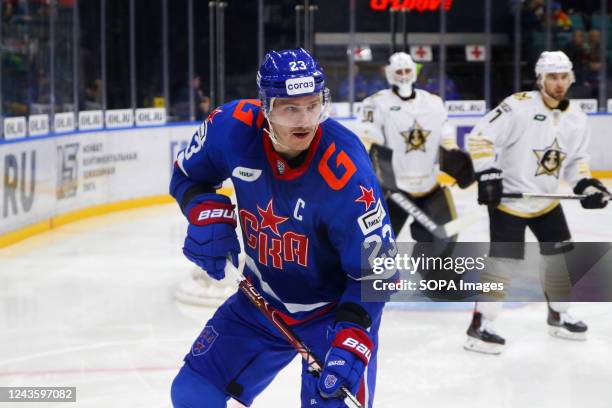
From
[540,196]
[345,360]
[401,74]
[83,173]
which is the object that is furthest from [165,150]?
[345,360]

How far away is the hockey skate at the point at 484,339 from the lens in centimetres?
454

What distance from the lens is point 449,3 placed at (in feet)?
41.5

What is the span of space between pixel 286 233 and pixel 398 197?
329cm

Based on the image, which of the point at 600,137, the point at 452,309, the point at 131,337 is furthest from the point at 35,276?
the point at 600,137

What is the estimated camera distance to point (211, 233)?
8.47ft

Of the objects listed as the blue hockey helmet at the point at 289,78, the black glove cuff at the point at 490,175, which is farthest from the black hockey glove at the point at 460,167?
the blue hockey helmet at the point at 289,78

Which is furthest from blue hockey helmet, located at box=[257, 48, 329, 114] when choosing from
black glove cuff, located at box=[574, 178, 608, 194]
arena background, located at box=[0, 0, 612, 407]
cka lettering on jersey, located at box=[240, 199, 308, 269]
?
black glove cuff, located at box=[574, 178, 608, 194]

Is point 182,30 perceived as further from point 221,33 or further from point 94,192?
point 94,192

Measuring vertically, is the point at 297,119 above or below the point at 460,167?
above

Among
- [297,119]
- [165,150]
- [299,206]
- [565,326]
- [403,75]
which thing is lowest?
[565,326]

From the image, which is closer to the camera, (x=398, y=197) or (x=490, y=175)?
(x=490, y=175)

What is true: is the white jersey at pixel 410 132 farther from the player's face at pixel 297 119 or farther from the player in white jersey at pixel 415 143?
the player's face at pixel 297 119

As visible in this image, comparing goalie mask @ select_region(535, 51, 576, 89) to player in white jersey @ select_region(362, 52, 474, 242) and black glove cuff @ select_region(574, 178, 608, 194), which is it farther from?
player in white jersey @ select_region(362, 52, 474, 242)

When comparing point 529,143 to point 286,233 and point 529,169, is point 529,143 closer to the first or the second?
point 529,169
